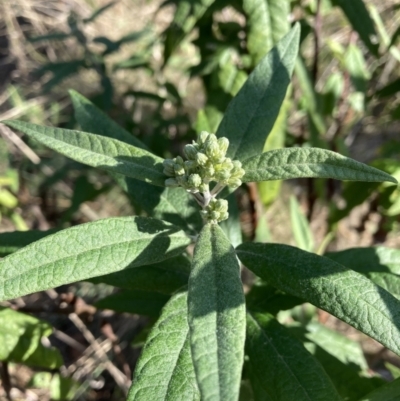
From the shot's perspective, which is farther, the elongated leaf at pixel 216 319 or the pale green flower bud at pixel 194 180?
the pale green flower bud at pixel 194 180

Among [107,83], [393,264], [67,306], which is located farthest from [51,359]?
[107,83]

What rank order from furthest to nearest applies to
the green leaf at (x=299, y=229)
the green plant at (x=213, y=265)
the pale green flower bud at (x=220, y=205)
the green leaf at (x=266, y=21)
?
the green leaf at (x=299, y=229) < the green leaf at (x=266, y=21) < the pale green flower bud at (x=220, y=205) < the green plant at (x=213, y=265)

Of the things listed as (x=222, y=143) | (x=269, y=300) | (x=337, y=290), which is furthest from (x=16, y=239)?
(x=337, y=290)

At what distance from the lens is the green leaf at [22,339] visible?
163 centimetres

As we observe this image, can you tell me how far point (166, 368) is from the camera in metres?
1.15

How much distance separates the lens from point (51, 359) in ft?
5.70

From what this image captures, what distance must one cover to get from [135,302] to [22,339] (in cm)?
41

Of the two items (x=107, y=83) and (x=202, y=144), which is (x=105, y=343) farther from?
(x=202, y=144)

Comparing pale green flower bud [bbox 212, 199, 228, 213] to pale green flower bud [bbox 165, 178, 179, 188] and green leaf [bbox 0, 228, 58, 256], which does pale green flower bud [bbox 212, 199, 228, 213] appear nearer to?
pale green flower bud [bbox 165, 178, 179, 188]

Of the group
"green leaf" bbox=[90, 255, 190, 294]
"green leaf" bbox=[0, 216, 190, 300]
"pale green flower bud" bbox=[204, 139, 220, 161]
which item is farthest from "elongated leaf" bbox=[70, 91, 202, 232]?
"pale green flower bud" bbox=[204, 139, 220, 161]

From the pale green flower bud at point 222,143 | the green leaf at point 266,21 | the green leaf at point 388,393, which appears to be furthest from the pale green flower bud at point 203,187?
the green leaf at point 266,21

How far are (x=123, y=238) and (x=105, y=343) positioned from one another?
2.02 meters

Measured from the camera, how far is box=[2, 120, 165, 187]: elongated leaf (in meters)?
1.16

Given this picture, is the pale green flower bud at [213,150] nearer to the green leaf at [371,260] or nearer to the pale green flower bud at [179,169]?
the pale green flower bud at [179,169]
